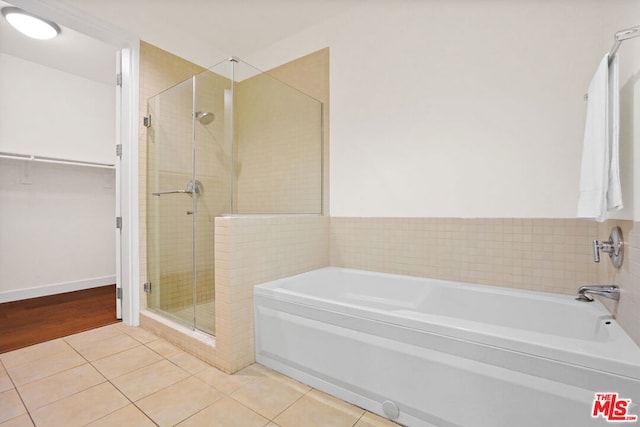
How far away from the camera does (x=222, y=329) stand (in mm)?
1694

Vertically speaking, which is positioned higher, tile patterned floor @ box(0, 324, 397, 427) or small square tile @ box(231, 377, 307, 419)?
tile patterned floor @ box(0, 324, 397, 427)

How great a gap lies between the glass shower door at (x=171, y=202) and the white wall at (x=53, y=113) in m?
1.77

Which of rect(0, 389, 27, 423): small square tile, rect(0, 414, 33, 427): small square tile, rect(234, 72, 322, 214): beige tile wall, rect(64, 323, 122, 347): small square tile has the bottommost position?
rect(0, 414, 33, 427): small square tile

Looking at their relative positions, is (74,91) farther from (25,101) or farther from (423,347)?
(423,347)

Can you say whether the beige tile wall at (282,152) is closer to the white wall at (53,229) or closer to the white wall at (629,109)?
the white wall at (629,109)

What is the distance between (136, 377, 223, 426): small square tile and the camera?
51.8 inches

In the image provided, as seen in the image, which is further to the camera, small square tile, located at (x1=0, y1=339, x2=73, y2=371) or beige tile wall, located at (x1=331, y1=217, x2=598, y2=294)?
small square tile, located at (x1=0, y1=339, x2=73, y2=371)

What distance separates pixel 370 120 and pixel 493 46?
2.90 ft

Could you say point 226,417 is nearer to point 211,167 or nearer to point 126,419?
point 126,419

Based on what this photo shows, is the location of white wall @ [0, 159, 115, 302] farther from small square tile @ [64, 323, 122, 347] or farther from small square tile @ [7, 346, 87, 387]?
small square tile @ [7, 346, 87, 387]

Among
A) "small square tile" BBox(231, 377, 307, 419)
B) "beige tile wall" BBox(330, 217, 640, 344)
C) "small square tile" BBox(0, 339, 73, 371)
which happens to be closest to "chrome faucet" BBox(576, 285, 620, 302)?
"beige tile wall" BBox(330, 217, 640, 344)

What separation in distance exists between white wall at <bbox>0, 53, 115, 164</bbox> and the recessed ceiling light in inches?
31.7

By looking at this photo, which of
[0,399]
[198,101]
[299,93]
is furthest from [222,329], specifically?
[299,93]

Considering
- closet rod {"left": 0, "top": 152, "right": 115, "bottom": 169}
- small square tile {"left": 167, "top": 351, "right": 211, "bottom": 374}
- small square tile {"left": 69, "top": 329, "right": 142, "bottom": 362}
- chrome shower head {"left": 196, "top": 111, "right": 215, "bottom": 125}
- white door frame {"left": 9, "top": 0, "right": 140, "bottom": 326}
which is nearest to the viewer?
small square tile {"left": 167, "top": 351, "right": 211, "bottom": 374}
